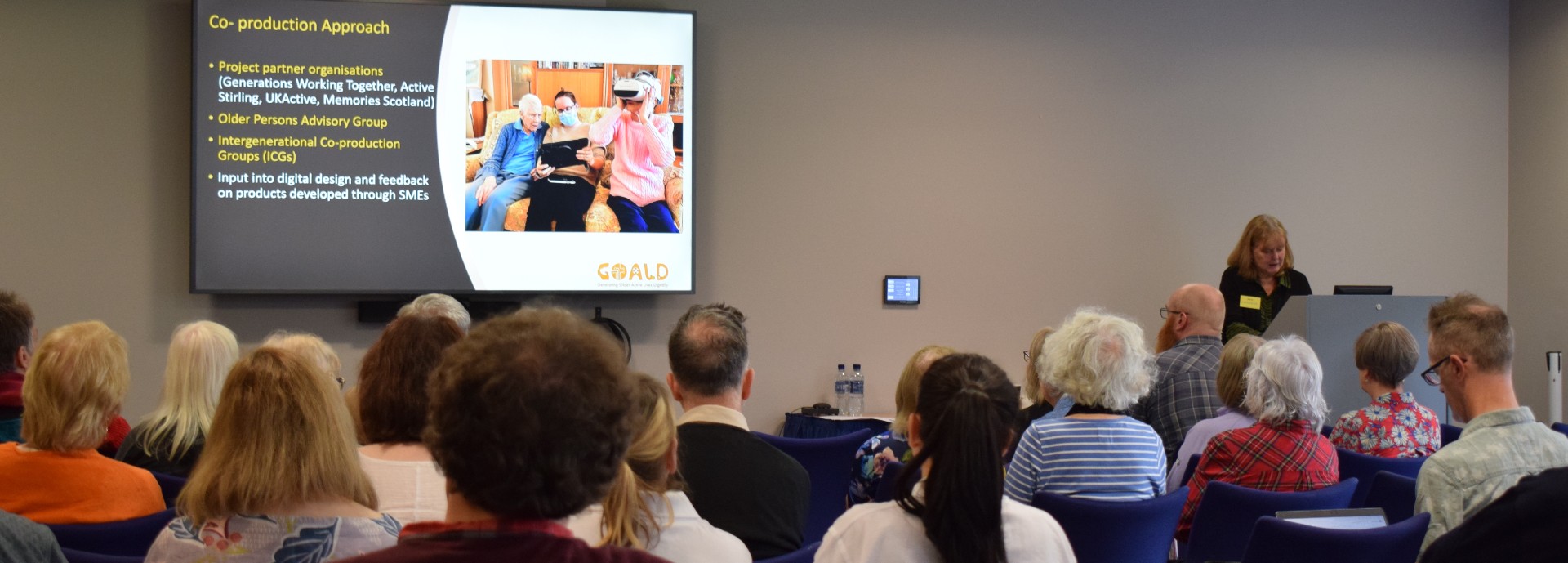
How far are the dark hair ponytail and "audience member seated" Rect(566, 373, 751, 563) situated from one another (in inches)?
12.5

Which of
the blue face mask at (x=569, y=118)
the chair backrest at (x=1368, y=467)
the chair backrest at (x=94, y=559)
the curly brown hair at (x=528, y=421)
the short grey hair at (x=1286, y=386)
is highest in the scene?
the blue face mask at (x=569, y=118)

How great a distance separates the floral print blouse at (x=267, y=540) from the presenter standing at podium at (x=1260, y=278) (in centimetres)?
462

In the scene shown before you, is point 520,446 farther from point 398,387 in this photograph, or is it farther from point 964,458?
point 398,387

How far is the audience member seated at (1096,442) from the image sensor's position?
2572mm

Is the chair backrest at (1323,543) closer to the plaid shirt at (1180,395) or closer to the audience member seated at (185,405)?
the plaid shirt at (1180,395)

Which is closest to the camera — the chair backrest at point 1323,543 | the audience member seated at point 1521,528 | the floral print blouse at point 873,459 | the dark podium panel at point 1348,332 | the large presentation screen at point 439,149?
the audience member seated at point 1521,528

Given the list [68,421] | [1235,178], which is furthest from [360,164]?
[1235,178]

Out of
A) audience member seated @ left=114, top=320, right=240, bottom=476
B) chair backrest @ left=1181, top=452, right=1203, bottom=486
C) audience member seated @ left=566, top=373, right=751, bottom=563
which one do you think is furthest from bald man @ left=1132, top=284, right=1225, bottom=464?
audience member seated @ left=114, top=320, right=240, bottom=476

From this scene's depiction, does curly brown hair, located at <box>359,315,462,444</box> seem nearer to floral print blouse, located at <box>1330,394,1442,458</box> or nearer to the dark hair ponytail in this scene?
the dark hair ponytail

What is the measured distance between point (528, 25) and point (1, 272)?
266 centimetres

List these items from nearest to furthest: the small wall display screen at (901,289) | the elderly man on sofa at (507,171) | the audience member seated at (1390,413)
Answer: the audience member seated at (1390,413) < the elderly man on sofa at (507,171) < the small wall display screen at (901,289)

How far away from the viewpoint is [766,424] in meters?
5.81

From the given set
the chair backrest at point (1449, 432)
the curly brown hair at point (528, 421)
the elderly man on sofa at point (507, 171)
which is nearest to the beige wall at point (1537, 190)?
the chair backrest at point (1449, 432)

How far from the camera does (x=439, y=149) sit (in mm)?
5254
